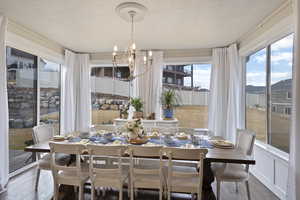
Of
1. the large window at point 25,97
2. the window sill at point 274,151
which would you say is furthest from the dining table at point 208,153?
the large window at point 25,97

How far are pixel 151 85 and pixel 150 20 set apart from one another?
1.92 m

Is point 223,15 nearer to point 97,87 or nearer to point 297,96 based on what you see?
point 297,96

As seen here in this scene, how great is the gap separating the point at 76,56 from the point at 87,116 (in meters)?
1.63

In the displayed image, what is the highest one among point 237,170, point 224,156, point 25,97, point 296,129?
point 25,97

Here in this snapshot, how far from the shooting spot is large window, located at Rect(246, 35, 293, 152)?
261cm

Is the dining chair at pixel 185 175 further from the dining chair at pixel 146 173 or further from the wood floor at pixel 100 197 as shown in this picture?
the wood floor at pixel 100 197

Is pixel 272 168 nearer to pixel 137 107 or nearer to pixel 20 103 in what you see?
pixel 137 107

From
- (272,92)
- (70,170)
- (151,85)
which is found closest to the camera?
(70,170)

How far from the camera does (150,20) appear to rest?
9.41ft

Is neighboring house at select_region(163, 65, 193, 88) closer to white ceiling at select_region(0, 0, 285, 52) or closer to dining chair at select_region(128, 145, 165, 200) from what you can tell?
white ceiling at select_region(0, 0, 285, 52)

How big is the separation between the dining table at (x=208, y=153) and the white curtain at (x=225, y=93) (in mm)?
1618

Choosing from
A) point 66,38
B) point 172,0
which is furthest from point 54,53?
point 172,0

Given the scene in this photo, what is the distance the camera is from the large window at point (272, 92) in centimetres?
261

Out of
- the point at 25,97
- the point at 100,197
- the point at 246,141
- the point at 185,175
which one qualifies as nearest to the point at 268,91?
the point at 246,141
